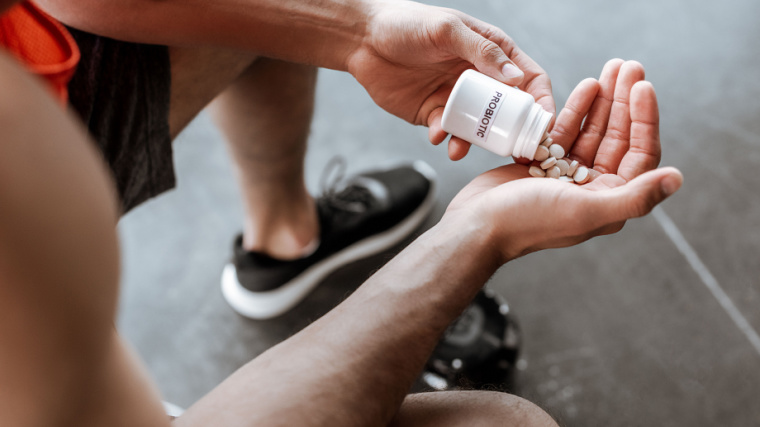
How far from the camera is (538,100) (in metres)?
0.80

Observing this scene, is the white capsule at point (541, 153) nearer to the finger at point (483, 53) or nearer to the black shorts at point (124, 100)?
the finger at point (483, 53)

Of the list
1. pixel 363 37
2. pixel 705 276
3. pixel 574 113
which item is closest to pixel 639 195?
pixel 574 113

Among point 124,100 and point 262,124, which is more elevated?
point 124,100

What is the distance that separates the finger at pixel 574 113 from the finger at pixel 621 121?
35mm

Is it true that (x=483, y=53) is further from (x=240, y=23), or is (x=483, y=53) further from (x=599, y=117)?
(x=240, y=23)

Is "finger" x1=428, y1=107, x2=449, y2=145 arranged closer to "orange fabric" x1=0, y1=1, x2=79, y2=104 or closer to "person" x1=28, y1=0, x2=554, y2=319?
"person" x1=28, y1=0, x2=554, y2=319

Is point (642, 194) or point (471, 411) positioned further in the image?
point (471, 411)

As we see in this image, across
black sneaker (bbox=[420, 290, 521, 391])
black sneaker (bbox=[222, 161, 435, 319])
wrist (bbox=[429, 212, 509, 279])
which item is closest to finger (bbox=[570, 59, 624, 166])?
wrist (bbox=[429, 212, 509, 279])

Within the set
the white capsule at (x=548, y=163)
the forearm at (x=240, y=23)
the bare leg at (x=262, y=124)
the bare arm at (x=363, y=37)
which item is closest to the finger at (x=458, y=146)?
the bare arm at (x=363, y=37)

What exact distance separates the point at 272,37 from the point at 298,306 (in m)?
0.66

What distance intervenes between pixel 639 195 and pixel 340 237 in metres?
0.85

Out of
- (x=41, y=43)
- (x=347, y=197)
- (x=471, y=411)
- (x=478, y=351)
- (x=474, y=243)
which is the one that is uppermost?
(x=41, y=43)

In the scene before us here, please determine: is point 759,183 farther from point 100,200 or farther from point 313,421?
point 100,200

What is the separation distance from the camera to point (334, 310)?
688 millimetres
